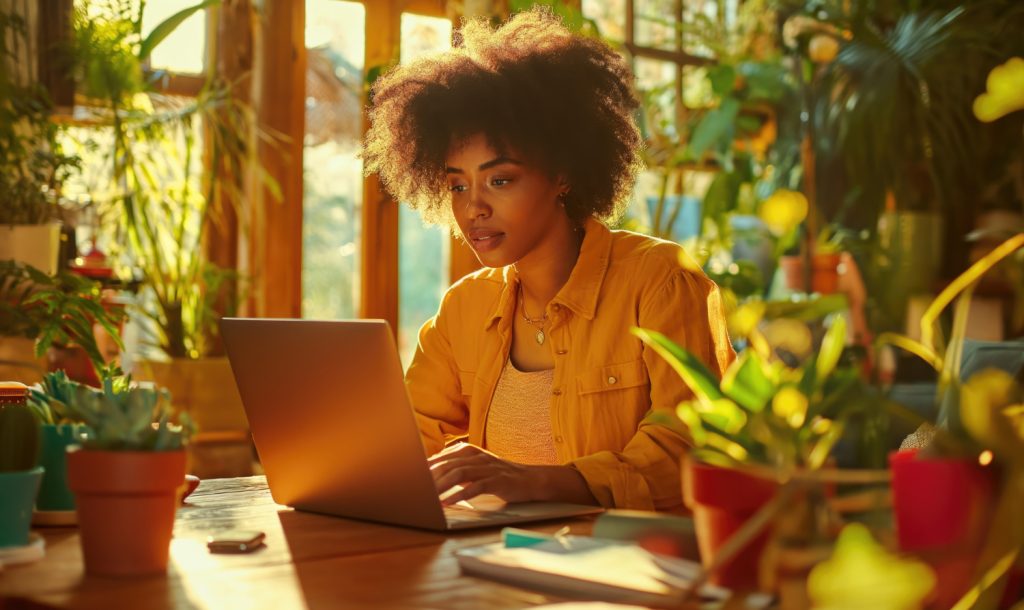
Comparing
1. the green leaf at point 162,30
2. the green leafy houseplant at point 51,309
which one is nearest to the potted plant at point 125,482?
the green leafy houseplant at point 51,309

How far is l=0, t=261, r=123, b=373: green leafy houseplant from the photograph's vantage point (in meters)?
2.52

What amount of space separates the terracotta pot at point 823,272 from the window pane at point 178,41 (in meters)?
2.45

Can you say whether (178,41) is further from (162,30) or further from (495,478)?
(495,478)

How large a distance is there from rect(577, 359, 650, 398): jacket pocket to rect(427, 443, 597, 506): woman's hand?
0.40m

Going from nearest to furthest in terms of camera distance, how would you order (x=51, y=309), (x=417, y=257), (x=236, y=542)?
1. (x=236, y=542)
2. (x=51, y=309)
3. (x=417, y=257)

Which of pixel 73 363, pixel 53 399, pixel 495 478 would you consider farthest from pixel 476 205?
pixel 73 363

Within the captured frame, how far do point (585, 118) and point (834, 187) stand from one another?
337 centimetres

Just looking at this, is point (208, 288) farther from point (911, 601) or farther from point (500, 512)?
point (911, 601)

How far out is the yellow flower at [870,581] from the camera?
424 millimetres

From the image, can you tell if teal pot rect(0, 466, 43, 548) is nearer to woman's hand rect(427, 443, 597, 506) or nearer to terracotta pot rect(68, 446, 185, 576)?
terracotta pot rect(68, 446, 185, 576)

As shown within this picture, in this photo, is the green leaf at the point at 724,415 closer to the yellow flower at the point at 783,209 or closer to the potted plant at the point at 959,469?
the potted plant at the point at 959,469

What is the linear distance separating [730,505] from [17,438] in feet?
2.16

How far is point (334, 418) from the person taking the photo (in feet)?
4.40

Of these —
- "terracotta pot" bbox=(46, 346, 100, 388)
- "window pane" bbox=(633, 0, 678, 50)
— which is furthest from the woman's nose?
"window pane" bbox=(633, 0, 678, 50)
